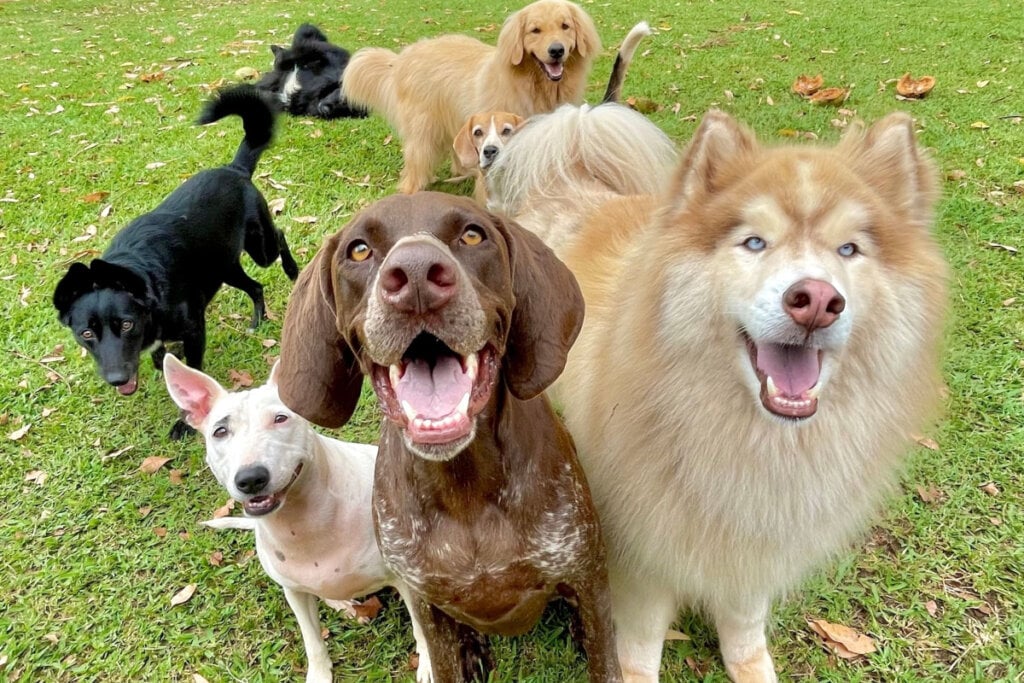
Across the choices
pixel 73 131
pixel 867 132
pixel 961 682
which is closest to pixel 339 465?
pixel 867 132

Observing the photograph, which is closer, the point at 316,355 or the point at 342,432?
the point at 316,355

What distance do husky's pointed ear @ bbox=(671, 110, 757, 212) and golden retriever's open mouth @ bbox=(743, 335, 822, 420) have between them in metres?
0.46

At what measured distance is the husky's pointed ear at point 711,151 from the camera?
5.73 ft

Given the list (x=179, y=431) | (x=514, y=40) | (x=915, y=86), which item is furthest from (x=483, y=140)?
(x=915, y=86)

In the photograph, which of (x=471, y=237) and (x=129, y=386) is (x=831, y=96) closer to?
(x=471, y=237)

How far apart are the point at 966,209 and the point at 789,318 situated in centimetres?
399

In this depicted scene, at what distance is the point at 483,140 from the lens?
15.4 feet

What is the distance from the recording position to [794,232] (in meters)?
1.55

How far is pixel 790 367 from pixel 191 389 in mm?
1893

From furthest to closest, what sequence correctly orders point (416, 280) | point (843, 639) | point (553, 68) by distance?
point (553, 68) < point (843, 639) < point (416, 280)

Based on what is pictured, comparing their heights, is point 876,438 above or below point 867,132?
below

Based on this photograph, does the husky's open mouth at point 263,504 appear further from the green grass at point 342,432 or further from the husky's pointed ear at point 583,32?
the husky's pointed ear at point 583,32

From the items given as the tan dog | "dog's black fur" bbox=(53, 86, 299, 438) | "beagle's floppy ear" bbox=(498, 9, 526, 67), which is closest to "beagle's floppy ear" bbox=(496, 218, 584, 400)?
"dog's black fur" bbox=(53, 86, 299, 438)

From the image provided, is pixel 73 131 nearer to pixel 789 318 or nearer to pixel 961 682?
pixel 789 318
